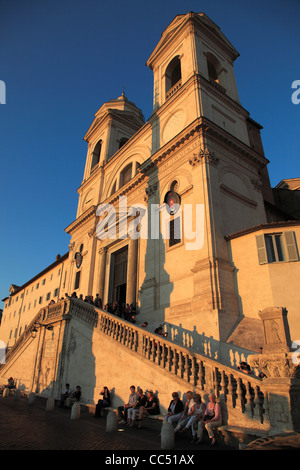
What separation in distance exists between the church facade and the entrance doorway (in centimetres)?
8

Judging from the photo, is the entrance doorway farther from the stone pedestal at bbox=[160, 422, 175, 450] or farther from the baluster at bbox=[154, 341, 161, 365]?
the stone pedestal at bbox=[160, 422, 175, 450]

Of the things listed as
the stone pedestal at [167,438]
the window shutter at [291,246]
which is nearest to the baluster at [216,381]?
the stone pedestal at [167,438]

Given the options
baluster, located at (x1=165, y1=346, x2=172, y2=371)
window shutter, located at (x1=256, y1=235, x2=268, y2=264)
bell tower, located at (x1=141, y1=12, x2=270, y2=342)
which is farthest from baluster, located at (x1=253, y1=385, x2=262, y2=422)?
window shutter, located at (x1=256, y1=235, x2=268, y2=264)

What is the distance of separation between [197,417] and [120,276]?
48.9 feet

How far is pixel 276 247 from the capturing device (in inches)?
493

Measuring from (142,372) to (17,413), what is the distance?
5.28 m

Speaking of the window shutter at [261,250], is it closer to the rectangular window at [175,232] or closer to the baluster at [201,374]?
the rectangular window at [175,232]

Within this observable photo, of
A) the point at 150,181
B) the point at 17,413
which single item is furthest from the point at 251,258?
the point at 17,413

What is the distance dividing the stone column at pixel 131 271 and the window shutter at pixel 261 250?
8.42m

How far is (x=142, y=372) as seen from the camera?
9.43 meters

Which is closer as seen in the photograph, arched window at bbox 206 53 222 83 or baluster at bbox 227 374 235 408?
baluster at bbox 227 374 235 408

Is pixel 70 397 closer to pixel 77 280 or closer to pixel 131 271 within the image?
pixel 131 271

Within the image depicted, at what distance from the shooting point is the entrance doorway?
67.6 feet
